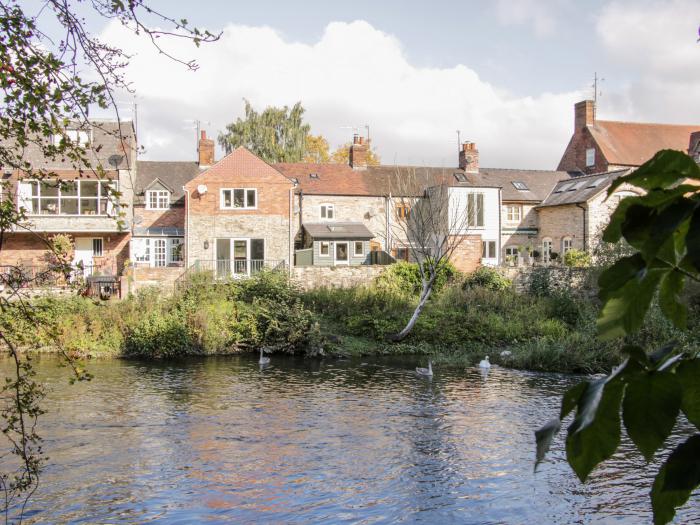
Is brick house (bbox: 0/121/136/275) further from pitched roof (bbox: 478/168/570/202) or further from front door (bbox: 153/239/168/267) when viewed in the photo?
pitched roof (bbox: 478/168/570/202)

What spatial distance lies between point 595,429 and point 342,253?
128ft

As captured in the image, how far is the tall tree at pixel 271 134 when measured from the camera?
59438 millimetres

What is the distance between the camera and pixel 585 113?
164 feet

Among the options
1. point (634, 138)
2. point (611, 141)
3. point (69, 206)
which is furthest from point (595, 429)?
point (634, 138)

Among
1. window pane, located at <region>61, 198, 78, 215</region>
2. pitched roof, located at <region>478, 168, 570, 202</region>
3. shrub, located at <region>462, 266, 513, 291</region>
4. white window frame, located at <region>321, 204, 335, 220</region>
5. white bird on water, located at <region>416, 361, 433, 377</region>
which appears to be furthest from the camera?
pitched roof, located at <region>478, 168, 570, 202</region>

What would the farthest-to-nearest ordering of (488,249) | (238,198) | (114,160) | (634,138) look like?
(634,138) < (488,249) < (238,198) < (114,160)

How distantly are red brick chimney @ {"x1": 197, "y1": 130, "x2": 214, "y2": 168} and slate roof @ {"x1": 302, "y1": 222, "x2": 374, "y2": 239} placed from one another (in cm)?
873

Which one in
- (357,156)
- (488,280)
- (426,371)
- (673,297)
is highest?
(357,156)

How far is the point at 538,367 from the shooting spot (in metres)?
23.3

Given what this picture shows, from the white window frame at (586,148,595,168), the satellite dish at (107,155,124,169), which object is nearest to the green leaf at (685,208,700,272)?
the satellite dish at (107,155,124,169)

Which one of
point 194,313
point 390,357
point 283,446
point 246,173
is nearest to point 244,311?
point 194,313

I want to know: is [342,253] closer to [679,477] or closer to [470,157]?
[470,157]

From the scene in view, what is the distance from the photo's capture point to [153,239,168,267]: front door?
134 feet

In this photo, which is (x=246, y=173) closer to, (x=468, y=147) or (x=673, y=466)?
(x=468, y=147)
